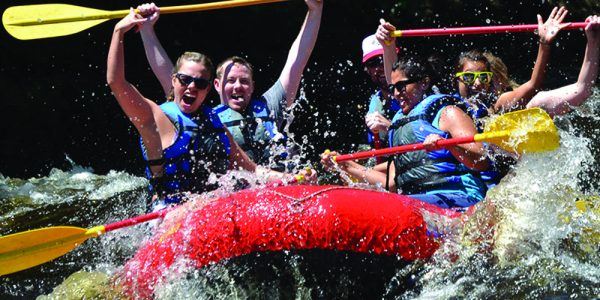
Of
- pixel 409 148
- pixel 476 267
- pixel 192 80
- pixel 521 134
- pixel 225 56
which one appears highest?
pixel 225 56

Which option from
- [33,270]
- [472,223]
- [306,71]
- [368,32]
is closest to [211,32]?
[306,71]

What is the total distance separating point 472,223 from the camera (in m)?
3.55

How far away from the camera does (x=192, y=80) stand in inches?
155

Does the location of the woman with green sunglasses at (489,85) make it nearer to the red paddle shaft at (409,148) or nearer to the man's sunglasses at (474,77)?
the man's sunglasses at (474,77)

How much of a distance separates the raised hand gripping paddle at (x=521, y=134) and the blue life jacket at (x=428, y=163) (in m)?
0.21

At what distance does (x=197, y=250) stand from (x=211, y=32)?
18.5 feet

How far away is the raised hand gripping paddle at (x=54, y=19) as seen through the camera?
474 centimetres

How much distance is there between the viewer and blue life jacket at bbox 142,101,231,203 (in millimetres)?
3938

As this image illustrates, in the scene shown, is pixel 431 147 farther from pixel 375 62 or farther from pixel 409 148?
pixel 375 62

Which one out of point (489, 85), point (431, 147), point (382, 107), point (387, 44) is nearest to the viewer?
point (431, 147)

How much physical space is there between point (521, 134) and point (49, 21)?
288 cm

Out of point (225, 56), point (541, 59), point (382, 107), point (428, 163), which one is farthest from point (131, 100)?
point (225, 56)

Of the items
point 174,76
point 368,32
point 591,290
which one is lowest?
point 591,290

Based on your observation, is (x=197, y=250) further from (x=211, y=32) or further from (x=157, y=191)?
(x=211, y=32)
